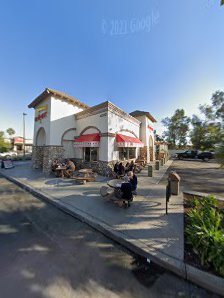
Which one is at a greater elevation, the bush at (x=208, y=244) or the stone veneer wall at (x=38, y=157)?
the stone veneer wall at (x=38, y=157)

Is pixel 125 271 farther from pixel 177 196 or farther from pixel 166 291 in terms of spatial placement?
pixel 177 196

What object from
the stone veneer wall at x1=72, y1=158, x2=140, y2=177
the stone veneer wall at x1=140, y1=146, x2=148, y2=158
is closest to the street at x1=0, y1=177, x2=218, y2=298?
the stone veneer wall at x1=72, y1=158, x2=140, y2=177

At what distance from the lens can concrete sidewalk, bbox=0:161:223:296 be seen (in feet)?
11.5

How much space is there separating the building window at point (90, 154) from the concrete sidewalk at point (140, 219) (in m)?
5.09

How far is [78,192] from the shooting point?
789 cm

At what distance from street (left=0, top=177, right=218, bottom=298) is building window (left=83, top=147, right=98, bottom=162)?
27.8 feet

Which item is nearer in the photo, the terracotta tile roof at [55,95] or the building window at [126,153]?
the terracotta tile roof at [55,95]

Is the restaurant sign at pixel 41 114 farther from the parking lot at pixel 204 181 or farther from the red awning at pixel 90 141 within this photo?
the parking lot at pixel 204 181

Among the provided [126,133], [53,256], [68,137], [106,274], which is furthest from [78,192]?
[126,133]

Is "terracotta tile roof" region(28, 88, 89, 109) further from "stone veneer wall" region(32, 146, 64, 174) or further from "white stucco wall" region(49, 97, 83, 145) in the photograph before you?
"stone veneer wall" region(32, 146, 64, 174)

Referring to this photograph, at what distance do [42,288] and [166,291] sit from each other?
2.31 m

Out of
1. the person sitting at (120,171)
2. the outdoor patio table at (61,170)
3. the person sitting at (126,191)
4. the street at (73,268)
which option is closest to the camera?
the street at (73,268)

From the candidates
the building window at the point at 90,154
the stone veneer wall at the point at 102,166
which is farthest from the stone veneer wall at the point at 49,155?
the stone veneer wall at the point at 102,166

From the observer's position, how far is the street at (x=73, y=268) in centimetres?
267
